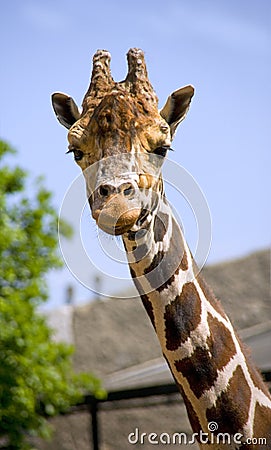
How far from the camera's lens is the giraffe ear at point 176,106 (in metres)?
3.33

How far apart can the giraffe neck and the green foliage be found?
18.0ft

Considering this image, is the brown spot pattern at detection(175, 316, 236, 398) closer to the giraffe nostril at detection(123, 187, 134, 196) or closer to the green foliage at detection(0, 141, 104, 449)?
the giraffe nostril at detection(123, 187, 134, 196)

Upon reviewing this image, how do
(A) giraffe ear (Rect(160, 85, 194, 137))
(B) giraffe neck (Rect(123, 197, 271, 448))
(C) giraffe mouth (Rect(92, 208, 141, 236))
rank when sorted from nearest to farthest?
(C) giraffe mouth (Rect(92, 208, 141, 236)) → (B) giraffe neck (Rect(123, 197, 271, 448)) → (A) giraffe ear (Rect(160, 85, 194, 137))

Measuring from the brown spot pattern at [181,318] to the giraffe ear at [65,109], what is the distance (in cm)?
78

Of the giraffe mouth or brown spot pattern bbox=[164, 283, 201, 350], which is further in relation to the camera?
brown spot pattern bbox=[164, 283, 201, 350]

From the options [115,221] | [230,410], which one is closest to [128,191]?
[115,221]

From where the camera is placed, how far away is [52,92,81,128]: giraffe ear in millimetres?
3426

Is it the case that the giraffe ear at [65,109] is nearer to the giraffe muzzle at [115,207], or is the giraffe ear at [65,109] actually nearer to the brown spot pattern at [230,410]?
the giraffe muzzle at [115,207]

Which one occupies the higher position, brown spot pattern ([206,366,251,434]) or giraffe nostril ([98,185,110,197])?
giraffe nostril ([98,185,110,197])

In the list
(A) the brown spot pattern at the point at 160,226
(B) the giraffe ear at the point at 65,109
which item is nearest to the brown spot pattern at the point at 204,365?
(A) the brown spot pattern at the point at 160,226

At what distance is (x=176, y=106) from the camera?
335 cm

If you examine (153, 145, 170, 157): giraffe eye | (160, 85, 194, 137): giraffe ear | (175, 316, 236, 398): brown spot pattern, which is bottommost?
(175, 316, 236, 398): brown spot pattern

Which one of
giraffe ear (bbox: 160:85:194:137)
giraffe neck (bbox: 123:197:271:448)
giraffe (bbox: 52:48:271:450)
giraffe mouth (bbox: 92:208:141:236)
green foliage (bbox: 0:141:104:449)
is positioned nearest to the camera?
giraffe mouth (bbox: 92:208:141:236)

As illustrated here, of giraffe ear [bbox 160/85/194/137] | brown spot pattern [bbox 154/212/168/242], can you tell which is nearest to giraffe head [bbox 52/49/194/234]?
giraffe ear [bbox 160/85/194/137]
